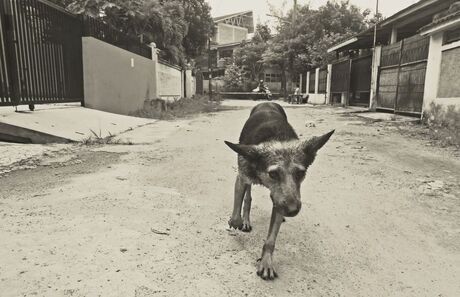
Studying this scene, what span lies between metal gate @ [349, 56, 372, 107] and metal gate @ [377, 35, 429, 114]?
2141mm

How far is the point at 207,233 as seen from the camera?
3.12 meters

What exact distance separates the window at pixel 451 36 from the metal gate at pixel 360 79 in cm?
711

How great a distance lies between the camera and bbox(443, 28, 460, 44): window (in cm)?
893

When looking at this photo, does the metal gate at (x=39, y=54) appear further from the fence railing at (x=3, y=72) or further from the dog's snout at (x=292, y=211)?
the dog's snout at (x=292, y=211)

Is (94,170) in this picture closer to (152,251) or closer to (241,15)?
(152,251)

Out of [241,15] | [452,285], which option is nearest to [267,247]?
[452,285]

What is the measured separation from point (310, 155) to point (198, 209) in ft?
4.86

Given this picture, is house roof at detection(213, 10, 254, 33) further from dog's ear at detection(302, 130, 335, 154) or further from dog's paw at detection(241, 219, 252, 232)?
dog's ear at detection(302, 130, 335, 154)

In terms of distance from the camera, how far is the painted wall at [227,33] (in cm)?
4951

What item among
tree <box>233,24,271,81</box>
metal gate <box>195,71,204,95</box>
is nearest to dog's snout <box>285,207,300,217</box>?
metal gate <box>195,71,204,95</box>

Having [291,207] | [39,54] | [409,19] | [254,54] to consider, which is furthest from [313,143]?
[254,54]

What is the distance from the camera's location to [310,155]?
2.69m

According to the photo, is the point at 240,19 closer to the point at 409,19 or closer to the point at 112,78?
the point at 409,19

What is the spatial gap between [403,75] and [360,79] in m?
5.71
